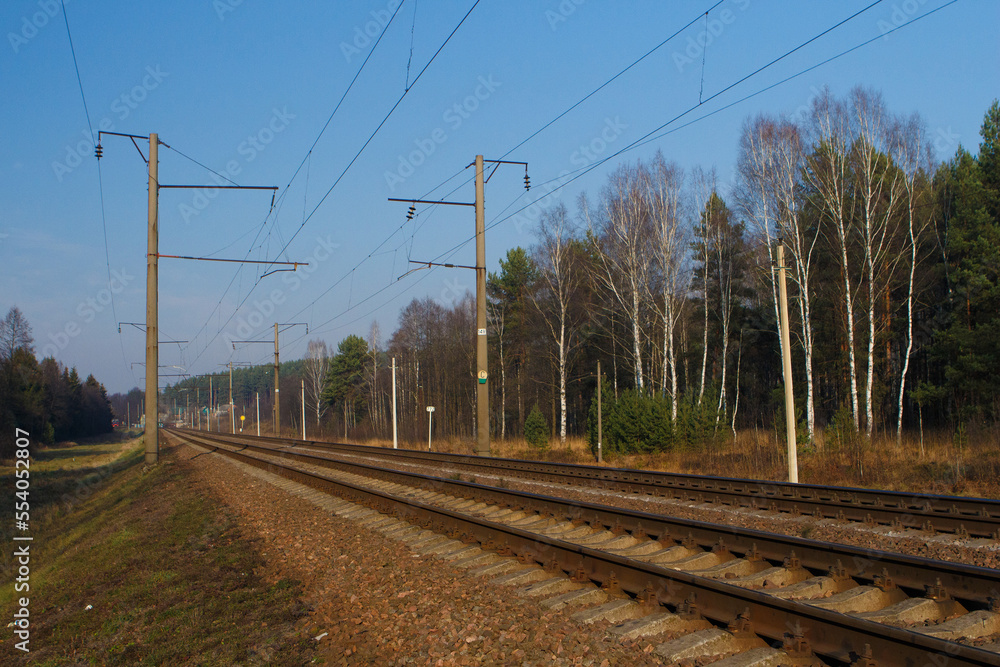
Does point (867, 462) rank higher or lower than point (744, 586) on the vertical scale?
lower

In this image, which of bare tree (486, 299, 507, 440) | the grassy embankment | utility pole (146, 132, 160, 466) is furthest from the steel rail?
bare tree (486, 299, 507, 440)

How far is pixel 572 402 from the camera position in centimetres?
5122

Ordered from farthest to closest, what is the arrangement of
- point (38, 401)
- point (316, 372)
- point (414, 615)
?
point (316, 372), point (38, 401), point (414, 615)

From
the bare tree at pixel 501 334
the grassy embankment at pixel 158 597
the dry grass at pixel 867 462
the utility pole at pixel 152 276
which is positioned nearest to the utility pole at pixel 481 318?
the dry grass at pixel 867 462

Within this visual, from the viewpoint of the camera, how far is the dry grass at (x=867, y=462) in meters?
13.0

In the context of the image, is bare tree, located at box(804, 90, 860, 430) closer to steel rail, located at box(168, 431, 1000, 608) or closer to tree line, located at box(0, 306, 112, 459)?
steel rail, located at box(168, 431, 1000, 608)

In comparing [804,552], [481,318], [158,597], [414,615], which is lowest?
[158,597]

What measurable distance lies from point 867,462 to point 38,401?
6660 cm

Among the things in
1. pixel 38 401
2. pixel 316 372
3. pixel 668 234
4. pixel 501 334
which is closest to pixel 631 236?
pixel 668 234

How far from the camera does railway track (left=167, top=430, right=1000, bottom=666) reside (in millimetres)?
4355

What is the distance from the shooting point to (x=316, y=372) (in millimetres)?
95562

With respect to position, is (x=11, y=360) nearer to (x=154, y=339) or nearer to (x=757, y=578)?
(x=154, y=339)

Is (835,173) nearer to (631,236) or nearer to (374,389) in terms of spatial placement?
(631,236)

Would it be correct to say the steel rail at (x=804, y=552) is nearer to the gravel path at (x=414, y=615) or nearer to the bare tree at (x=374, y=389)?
the gravel path at (x=414, y=615)
